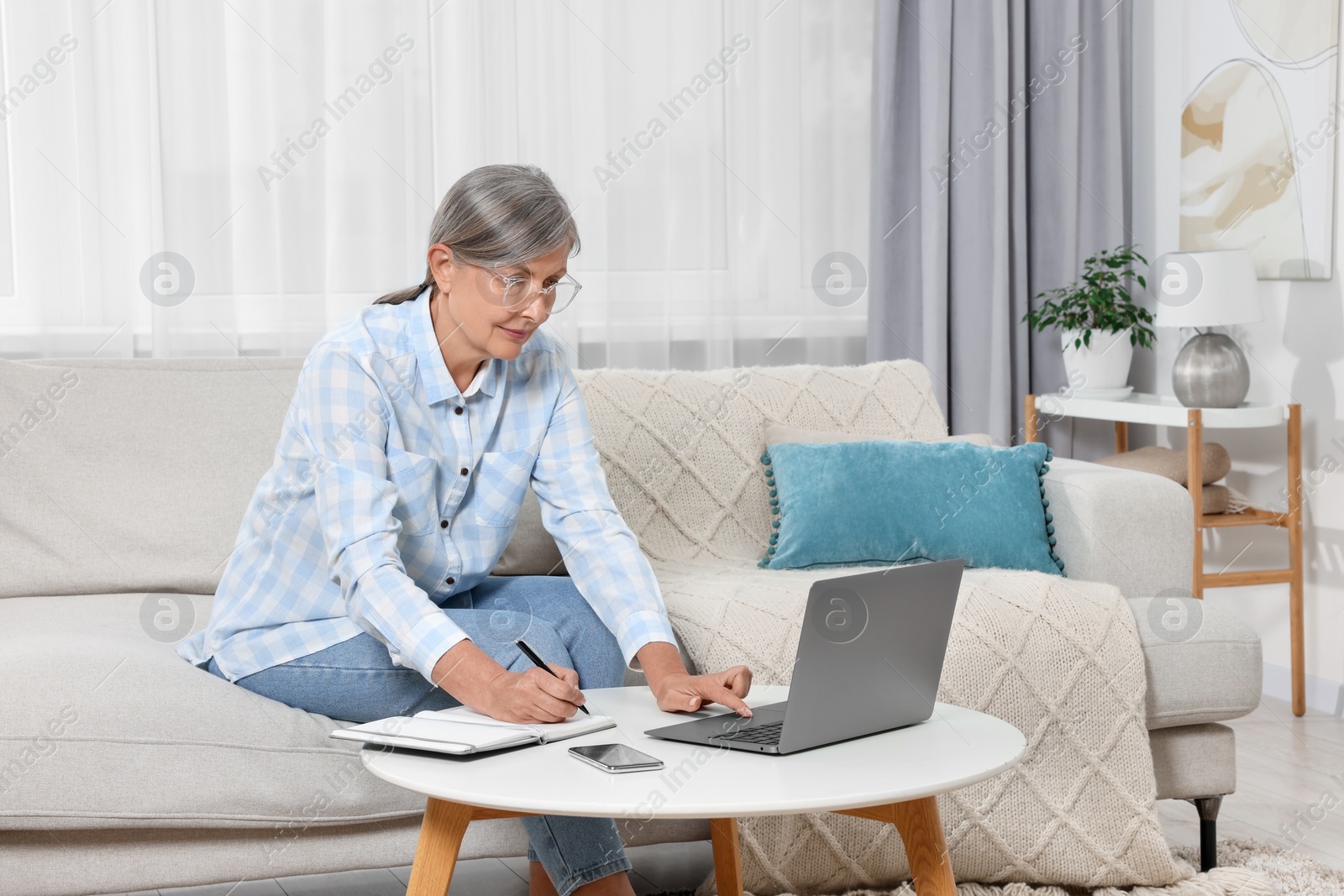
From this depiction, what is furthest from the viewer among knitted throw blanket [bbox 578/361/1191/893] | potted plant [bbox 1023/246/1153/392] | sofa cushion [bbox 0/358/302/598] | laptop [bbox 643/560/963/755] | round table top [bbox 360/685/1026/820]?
potted plant [bbox 1023/246/1153/392]

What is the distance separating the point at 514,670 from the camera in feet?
4.65

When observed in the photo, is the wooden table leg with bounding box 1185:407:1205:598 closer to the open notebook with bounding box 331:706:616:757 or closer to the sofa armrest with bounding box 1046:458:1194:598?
the sofa armrest with bounding box 1046:458:1194:598

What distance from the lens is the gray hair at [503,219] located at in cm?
143

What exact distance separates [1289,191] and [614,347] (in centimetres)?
159

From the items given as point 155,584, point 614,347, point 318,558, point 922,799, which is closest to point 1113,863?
point 922,799

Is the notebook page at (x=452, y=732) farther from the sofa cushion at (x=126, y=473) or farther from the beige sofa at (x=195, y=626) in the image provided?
the sofa cushion at (x=126, y=473)

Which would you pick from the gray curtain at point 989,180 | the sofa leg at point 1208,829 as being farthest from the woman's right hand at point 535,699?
the gray curtain at point 989,180

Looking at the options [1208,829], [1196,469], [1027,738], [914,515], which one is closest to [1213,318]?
[1196,469]

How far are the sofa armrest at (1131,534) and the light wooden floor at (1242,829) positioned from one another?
422 millimetres

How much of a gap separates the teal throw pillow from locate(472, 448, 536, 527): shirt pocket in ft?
→ 2.03

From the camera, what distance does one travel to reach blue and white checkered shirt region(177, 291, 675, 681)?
1.36 m

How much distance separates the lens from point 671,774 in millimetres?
1065

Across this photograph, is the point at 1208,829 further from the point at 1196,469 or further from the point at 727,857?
the point at 1196,469

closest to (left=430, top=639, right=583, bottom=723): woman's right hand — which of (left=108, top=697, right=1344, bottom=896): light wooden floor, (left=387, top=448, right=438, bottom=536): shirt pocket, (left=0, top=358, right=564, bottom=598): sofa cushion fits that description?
(left=387, top=448, right=438, bottom=536): shirt pocket
